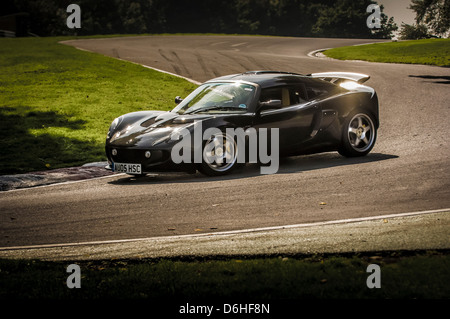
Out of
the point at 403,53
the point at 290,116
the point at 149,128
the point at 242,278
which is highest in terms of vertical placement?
the point at 403,53

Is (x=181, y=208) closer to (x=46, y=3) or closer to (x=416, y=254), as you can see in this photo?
(x=416, y=254)

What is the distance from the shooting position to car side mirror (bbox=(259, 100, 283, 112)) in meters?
9.44

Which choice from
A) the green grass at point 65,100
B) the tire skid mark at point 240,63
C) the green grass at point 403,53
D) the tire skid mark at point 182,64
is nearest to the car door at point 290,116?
the green grass at point 65,100

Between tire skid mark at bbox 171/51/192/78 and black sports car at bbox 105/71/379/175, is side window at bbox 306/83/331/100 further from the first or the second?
tire skid mark at bbox 171/51/192/78

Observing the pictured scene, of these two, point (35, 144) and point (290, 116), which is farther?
point (35, 144)

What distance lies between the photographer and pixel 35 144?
13.0m

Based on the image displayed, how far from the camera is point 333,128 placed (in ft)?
33.4

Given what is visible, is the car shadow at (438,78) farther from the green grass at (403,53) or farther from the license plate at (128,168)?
the license plate at (128,168)

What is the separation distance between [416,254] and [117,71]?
1888 cm

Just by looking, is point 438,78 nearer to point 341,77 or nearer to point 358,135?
point 341,77

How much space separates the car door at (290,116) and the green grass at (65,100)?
3726 mm

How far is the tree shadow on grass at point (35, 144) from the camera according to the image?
1136cm

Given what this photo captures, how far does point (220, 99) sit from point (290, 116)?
3.73 feet

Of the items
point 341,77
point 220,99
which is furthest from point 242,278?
point 341,77
